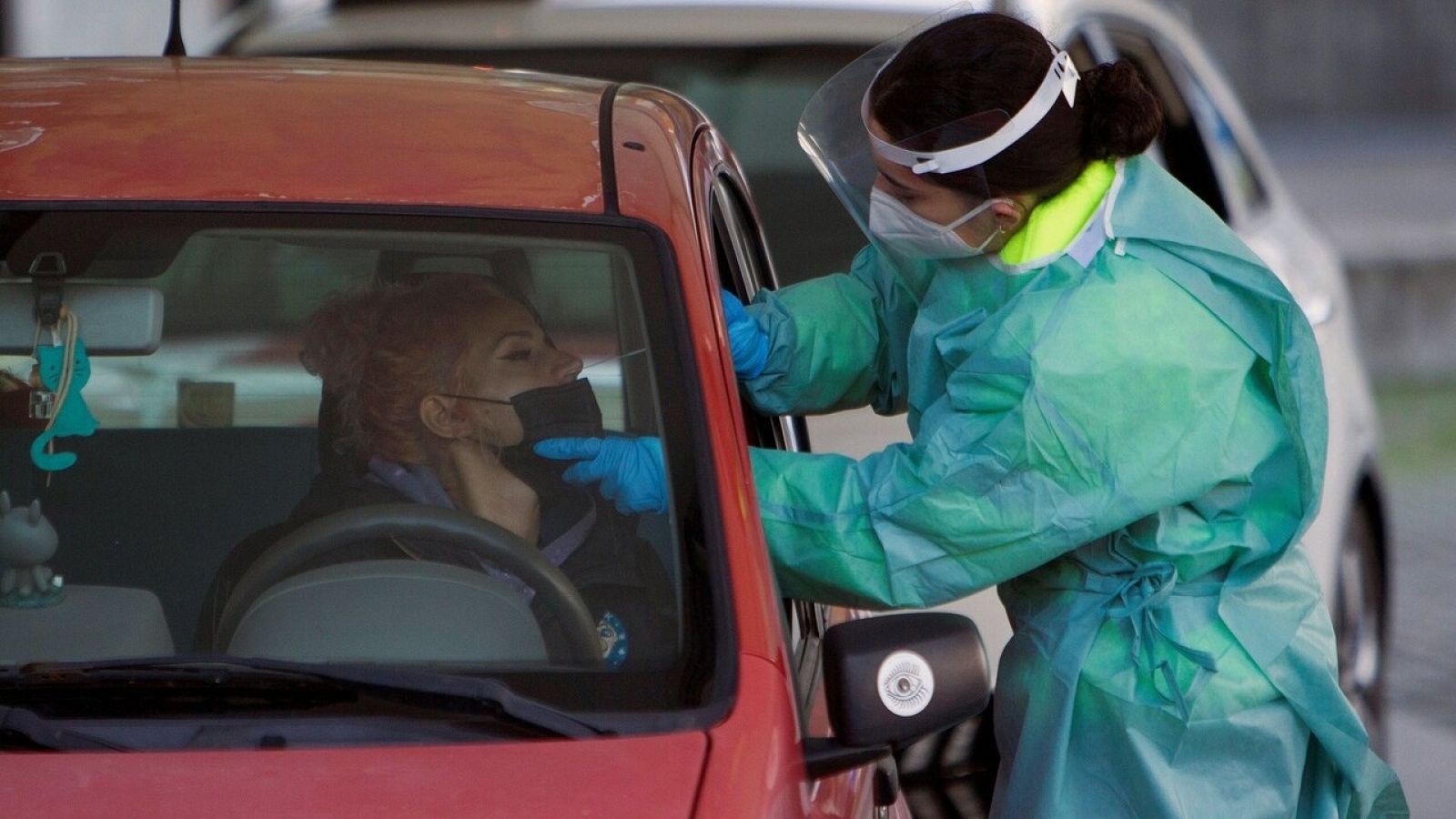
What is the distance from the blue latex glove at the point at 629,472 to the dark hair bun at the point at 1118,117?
0.69 m

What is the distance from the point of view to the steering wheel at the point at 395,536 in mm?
2246

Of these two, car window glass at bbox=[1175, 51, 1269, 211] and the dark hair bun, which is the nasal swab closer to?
the dark hair bun

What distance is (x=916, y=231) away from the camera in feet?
8.42

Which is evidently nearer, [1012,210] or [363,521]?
[363,521]

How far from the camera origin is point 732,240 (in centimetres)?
288

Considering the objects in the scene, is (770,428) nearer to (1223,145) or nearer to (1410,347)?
(1223,145)

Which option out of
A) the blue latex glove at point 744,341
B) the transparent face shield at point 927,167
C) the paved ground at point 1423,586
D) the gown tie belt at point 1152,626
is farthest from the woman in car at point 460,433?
the paved ground at point 1423,586

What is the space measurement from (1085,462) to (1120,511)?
7cm

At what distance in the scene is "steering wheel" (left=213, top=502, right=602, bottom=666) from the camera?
2.25 meters

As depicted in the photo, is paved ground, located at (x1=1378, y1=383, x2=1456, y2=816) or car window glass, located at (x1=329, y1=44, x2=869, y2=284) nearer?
car window glass, located at (x1=329, y1=44, x2=869, y2=284)

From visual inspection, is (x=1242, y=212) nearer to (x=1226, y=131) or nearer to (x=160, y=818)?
(x=1226, y=131)

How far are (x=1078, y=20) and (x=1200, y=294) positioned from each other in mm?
2716

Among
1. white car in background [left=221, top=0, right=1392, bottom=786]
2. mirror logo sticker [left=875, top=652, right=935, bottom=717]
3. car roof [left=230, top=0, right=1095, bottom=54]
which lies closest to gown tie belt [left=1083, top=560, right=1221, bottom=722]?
mirror logo sticker [left=875, top=652, right=935, bottom=717]

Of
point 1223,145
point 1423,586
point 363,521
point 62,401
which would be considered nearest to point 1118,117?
point 363,521
